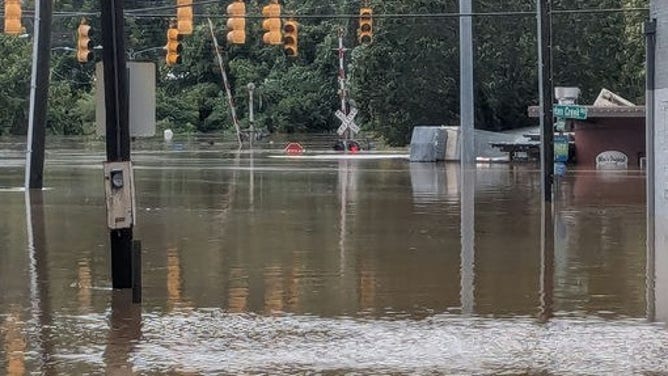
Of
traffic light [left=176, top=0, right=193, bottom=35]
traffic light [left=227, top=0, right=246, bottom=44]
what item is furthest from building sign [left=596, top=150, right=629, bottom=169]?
traffic light [left=176, top=0, right=193, bottom=35]

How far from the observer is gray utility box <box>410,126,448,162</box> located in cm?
4512

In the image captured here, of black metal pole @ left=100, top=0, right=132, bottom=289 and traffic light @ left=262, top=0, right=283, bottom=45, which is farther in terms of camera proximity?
traffic light @ left=262, top=0, right=283, bottom=45

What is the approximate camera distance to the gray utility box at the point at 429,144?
45.1m

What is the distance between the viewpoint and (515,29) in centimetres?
5372

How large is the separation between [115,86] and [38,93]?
16.6 metres

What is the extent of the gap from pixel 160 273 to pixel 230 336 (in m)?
3.96

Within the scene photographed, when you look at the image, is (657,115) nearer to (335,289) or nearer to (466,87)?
(335,289)

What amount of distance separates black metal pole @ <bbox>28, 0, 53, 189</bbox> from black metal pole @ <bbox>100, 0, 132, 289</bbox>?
16274mm

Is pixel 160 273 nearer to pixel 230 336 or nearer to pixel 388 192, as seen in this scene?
pixel 230 336

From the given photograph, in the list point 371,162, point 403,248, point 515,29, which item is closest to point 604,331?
point 403,248

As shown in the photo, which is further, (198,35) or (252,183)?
(198,35)

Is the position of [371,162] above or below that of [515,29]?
below

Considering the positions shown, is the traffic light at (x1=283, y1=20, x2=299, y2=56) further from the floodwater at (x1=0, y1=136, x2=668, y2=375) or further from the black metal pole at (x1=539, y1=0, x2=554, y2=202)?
the black metal pole at (x1=539, y1=0, x2=554, y2=202)

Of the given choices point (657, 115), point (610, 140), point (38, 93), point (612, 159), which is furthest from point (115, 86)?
point (610, 140)
